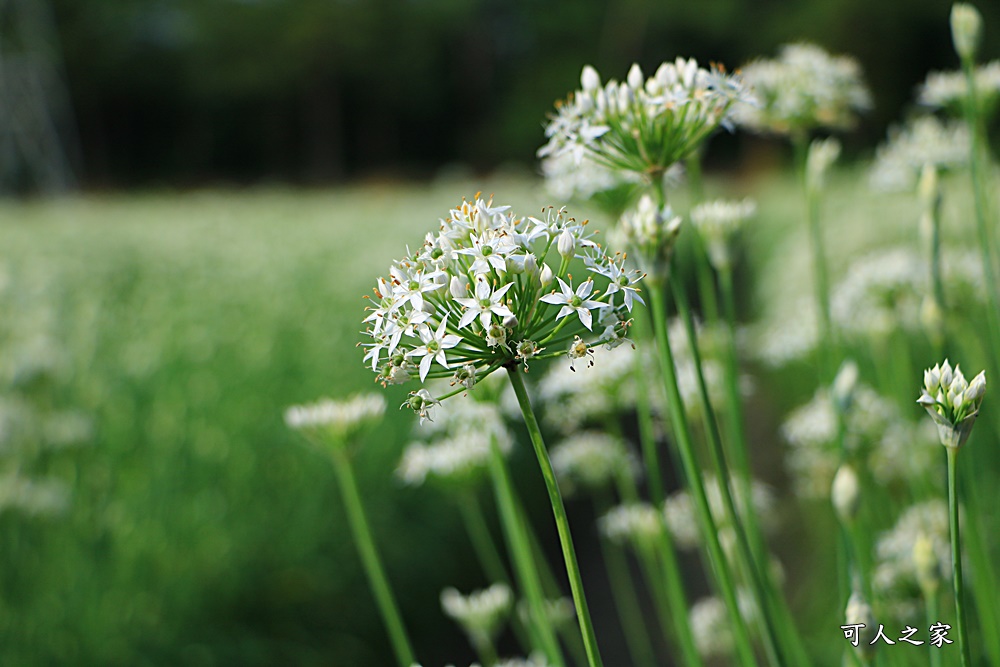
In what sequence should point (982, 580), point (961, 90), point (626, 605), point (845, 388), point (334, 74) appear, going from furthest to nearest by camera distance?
point (334, 74)
point (626, 605)
point (961, 90)
point (982, 580)
point (845, 388)

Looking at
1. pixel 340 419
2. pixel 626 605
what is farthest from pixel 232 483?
pixel 340 419

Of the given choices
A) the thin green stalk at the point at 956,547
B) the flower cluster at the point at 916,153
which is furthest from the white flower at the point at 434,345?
the flower cluster at the point at 916,153

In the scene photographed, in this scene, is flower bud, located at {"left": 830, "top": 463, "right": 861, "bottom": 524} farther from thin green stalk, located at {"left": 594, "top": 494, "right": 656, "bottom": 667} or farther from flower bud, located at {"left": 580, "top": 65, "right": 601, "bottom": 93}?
thin green stalk, located at {"left": 594, "top": 494, "right": 656, "bottom": 667}

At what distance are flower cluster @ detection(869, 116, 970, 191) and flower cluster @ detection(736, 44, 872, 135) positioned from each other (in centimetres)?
35

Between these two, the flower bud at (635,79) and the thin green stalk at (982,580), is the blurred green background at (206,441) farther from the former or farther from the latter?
the thin green stalk at (982,580)

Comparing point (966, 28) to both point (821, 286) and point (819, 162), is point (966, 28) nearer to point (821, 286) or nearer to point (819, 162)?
point (819, 162)

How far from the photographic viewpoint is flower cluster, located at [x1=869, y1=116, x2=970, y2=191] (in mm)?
2709

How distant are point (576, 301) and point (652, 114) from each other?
533 millimetres

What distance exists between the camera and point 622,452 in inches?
107

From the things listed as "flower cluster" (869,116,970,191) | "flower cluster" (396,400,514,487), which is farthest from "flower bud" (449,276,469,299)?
"flower cluster" (869,116,970,191)

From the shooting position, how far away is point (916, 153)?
8.93 feet

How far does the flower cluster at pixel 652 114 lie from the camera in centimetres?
150

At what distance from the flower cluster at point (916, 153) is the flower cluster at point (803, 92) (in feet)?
1.15

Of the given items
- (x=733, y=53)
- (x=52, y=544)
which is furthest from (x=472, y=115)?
(x=52, y=544)
